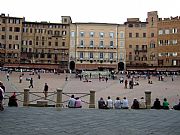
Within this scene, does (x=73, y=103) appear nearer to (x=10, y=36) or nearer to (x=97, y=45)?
(x=97, y=45)

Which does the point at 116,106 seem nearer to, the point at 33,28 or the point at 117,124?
the point at 117,124

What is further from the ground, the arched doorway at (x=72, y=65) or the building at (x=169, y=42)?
the building at (x=169, y=42)

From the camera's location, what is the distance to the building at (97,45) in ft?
250

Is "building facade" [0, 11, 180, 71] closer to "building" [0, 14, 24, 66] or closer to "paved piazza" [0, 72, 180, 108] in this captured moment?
"building" [0, 14, 24, 66]

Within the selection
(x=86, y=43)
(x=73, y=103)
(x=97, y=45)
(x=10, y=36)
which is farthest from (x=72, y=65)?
(x=73, y=103)

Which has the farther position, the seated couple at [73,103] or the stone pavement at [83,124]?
the seated couple at [73,103]

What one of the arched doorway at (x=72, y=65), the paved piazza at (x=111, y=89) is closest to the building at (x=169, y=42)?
the arched doorway at (x=72, y=65)

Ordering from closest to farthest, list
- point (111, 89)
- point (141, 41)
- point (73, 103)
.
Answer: point (73, 103) → point (111, 89) → point (141, 41)

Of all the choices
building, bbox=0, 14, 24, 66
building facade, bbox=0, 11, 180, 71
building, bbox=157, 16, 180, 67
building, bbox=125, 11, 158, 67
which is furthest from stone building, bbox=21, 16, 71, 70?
building, bbox=157, 16, 180, 67

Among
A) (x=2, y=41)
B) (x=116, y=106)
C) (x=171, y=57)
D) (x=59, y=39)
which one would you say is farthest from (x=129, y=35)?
(x=116, y=106)

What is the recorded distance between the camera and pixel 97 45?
77.1m

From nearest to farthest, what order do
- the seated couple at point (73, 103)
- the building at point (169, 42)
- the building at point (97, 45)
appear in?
the seated couple at point (73, 103), the building at point (169, 42), the building at point (97, 45)

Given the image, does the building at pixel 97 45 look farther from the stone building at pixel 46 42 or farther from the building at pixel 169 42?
the building at pixel 169 42

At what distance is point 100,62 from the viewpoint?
7625 cm
